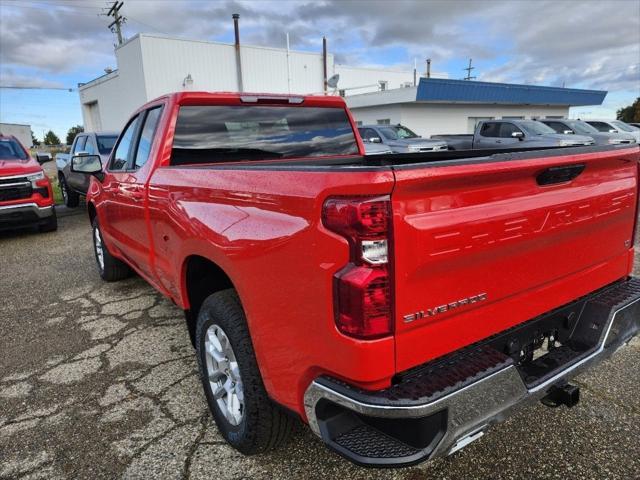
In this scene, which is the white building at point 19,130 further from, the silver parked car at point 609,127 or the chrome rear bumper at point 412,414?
the chrome rear bumper at point 412,414

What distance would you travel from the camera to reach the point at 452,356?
179cm

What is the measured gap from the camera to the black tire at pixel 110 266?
522cm

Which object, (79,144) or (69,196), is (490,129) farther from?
(69,196)

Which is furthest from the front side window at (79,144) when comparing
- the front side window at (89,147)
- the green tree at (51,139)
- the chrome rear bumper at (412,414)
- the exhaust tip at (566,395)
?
the green tree at (51,139)

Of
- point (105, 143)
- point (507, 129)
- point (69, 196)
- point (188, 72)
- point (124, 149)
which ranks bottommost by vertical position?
point (69, 196)

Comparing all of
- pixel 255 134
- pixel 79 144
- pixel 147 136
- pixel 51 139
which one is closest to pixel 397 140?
pixel 79 144

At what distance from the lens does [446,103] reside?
2755 cm

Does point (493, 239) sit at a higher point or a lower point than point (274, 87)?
lower

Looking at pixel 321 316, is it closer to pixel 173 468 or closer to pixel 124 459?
pixel 173 468

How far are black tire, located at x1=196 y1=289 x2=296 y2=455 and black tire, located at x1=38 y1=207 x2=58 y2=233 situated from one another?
748 centimetres

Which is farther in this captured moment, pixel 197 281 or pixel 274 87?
pixel 274 87

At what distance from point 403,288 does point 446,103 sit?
28.2 metres

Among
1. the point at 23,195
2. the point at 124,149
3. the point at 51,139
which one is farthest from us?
the point at 51,139

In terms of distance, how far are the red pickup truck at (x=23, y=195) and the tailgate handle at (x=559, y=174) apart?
8.40m
